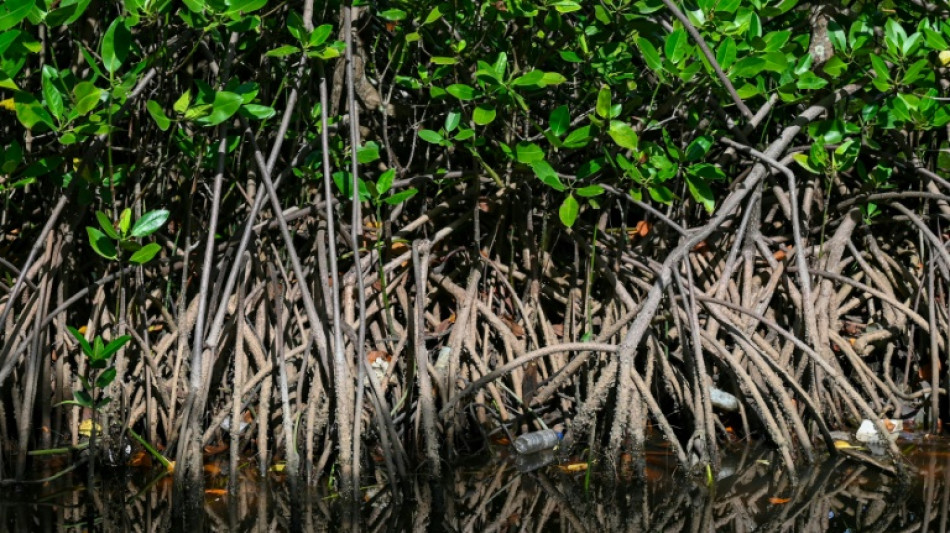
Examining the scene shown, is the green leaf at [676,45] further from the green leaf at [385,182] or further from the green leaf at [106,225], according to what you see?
the green leaf at [106,225]

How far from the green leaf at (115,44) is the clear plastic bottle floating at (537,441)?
1.64 metres

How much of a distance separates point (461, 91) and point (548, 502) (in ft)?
4.03

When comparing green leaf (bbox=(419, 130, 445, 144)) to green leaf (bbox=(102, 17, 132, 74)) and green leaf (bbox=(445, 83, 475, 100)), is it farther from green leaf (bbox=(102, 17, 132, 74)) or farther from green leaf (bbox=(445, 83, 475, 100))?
green leaf (bbox=(102, 17, 132, 74))

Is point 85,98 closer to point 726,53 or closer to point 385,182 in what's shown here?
point 385,182

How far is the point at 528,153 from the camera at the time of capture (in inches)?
148

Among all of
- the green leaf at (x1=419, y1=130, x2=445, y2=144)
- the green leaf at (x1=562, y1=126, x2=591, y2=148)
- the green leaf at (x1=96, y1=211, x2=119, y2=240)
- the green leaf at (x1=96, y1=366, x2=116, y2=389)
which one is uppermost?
the green leaf at (x1=419, y1=130, x2=445, y2=144)

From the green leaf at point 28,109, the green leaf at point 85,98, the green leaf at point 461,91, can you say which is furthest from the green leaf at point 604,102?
the green leaf at point 28,109

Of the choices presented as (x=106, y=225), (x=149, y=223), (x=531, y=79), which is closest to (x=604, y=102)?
(x=531, y=79)

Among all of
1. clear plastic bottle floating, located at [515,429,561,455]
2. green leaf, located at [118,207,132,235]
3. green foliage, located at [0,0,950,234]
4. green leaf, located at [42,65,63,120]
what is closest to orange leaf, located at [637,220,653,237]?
green foliage, located at [0,0,950,234]

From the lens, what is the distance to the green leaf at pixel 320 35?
3403mm

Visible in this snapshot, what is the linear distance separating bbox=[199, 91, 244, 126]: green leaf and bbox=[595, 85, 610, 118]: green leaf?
41.6 inches

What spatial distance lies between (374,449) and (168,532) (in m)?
0.92

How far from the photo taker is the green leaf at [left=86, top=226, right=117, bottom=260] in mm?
3305

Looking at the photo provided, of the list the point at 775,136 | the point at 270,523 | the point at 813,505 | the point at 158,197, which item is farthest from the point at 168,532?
the point at 775,136
